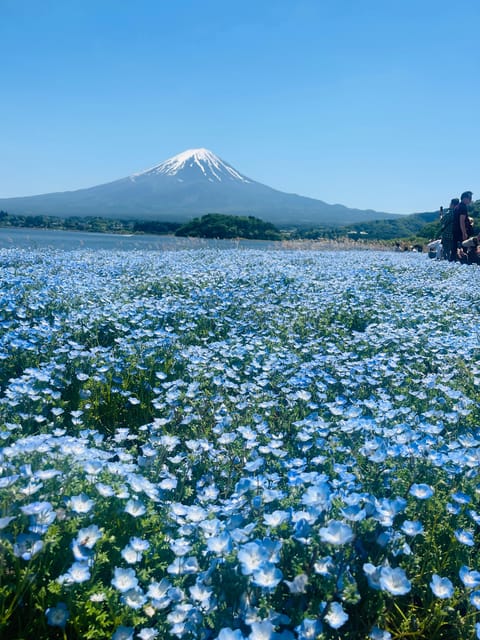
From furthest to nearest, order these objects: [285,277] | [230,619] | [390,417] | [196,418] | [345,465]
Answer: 1. [285,277]
2. [196,418]
3. [390,417]
4. [345,465]
5. [230,619]

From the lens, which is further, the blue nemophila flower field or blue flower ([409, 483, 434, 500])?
blue flower ([409, 483, 434, 500])

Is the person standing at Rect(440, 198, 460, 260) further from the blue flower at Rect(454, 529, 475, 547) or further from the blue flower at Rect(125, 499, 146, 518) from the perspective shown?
the blue flower at Rect(125, 499, 146, 518)

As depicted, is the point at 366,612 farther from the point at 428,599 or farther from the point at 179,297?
the point at 179,297

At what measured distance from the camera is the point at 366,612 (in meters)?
1.70

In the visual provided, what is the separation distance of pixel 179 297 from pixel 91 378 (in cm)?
287

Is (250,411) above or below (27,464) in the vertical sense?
below

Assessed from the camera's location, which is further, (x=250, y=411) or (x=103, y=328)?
(x=103, y=328)

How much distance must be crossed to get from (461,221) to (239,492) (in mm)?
11755

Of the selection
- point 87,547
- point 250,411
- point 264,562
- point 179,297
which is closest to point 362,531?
point 264,562

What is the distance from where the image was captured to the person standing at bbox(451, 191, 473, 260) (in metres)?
11.4

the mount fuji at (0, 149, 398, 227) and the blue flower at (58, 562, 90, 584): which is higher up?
the mount fuji at (0, 149, 398, 227)

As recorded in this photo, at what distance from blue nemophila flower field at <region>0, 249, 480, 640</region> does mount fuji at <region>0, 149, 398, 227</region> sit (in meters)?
127

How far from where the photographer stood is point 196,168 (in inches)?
6378

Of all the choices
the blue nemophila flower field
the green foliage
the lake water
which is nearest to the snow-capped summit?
the green foliage
